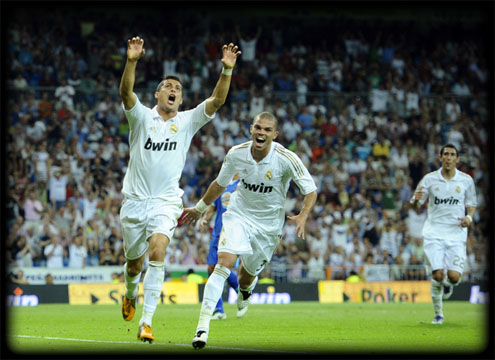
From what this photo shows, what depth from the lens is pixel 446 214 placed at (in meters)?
15.7

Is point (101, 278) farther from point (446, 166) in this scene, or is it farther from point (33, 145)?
point (446, 166)

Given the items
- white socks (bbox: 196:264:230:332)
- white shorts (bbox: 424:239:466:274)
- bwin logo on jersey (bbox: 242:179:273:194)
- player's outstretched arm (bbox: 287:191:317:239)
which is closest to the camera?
white socks (bbox: 196:264:230:332)

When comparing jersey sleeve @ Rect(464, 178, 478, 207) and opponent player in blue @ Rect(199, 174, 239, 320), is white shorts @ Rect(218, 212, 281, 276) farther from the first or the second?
jersey sleeve @ Rect(464, 178, 478, 207)

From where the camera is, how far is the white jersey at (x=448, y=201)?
51.3 ft

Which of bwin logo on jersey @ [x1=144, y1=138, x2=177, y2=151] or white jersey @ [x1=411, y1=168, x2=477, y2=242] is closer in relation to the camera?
bwin logo on jersey @ [x1=144, y1=138, x2=177, y2=151]

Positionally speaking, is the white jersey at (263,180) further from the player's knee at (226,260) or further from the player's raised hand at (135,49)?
the player's raised hand at (135,49)

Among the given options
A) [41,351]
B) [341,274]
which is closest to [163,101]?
[41,351]

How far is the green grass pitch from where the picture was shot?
32.5 ft

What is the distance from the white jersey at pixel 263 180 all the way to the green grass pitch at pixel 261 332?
5.68 ft

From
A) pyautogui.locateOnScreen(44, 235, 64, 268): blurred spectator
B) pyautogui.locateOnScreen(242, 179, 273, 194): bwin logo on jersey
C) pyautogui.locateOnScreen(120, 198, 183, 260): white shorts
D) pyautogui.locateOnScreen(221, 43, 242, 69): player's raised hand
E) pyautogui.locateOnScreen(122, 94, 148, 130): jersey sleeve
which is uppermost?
pyautogui.locateOnScreen(44, 235, 64, 268): blurred spectator

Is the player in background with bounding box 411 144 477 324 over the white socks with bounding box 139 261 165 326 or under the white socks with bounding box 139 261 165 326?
over

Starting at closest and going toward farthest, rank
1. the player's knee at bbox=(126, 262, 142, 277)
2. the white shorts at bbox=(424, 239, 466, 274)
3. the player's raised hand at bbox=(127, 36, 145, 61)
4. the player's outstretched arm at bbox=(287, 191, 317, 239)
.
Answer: the player's raised hand at bbox=(127, 36, 145, 61)
the player's outstretched arm at bbox=(287, 191, 317, 239)
the player's knee at bbox=(126, 262, 142, 277)
the white shorts at bbox=(424, 239, 466, 274)

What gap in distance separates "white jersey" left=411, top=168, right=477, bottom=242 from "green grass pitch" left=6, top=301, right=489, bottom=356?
1.70 meters

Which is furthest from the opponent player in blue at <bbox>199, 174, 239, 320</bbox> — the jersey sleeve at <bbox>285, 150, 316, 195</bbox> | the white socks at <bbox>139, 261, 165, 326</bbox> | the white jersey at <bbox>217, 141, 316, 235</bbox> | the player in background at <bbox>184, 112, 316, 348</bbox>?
the white socks at <bbox>139, 261, 165, 326</bbox>
